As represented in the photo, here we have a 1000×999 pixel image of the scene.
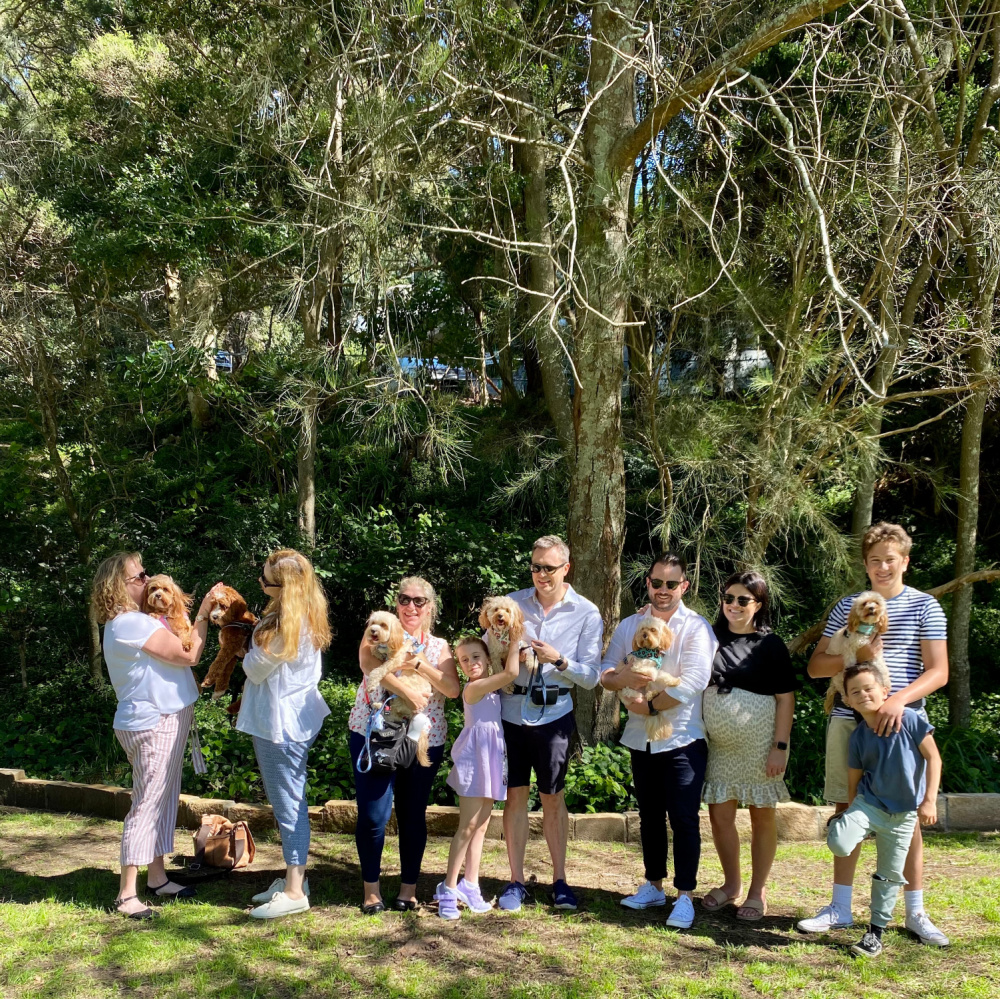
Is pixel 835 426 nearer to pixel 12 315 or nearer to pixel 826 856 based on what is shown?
pixel 826 856

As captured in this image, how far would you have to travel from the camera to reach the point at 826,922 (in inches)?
141

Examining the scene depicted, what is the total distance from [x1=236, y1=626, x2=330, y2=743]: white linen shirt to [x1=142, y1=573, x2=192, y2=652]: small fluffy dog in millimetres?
423

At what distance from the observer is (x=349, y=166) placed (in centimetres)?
621

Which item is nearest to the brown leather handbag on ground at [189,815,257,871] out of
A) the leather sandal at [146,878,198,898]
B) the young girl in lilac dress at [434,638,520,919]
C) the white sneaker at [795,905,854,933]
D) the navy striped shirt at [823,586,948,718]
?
the leather sandal at [146,878,198,898]

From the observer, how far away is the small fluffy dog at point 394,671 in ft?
12.5

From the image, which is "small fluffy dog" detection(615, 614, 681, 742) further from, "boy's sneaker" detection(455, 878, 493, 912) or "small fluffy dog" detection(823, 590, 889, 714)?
"boy's sneaker" detection(455, 878, 493, 912)

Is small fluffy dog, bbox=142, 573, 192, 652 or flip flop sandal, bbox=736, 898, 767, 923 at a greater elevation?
small fluffy dog, bbox=142, 573, 192, 652

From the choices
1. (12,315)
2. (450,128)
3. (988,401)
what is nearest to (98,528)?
(12,315)

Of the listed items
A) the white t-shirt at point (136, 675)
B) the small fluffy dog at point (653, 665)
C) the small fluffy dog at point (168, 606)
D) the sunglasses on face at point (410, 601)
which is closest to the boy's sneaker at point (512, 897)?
the small fluffy dog at point (653, 665)

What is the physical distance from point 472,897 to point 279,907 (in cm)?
83

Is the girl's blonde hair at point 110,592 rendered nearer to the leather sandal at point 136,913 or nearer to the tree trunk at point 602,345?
the leather sandal at point 136,913

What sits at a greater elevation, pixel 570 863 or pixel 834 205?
pixel 834 205

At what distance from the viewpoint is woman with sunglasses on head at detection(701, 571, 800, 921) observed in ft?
12.3

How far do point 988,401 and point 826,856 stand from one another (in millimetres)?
4264
